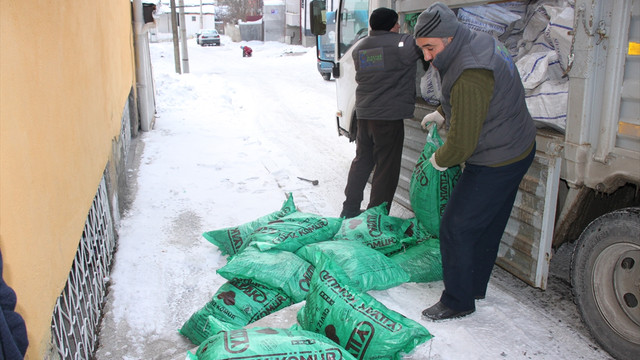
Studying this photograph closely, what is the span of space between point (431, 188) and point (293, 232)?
3.35 ft

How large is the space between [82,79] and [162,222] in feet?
6.23

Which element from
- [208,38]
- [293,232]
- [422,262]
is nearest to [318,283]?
[293,232]

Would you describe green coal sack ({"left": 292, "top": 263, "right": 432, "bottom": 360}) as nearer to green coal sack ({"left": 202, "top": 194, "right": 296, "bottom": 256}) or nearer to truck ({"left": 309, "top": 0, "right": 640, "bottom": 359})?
truck ({"left": 309, "top": 0, "right": 640, "bottom": 359})

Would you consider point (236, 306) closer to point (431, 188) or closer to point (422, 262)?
point (422, 262)

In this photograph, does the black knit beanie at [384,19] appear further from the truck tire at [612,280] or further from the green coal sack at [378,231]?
the truck tire at [612,280]

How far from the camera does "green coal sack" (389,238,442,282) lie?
11.6 ft

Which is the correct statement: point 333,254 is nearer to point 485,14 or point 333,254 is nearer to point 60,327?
point 60,327

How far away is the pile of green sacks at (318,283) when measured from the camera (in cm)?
221

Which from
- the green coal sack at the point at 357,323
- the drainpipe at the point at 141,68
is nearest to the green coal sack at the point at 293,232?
the green coal sack at the point at 357,323

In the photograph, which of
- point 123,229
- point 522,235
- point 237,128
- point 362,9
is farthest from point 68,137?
point 237,128

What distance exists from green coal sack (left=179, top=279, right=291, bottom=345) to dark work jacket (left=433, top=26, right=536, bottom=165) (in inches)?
57.3

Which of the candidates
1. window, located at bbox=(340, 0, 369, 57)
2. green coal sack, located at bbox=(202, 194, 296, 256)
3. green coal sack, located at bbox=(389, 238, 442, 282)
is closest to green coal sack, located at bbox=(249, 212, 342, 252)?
green coal sack, located at bbox=(202, 194, 296, 256)

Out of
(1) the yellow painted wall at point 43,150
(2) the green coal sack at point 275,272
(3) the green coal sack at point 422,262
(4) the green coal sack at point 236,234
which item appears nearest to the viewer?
(1) the yellow painted wall at point 43,150

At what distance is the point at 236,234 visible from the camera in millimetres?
4121
